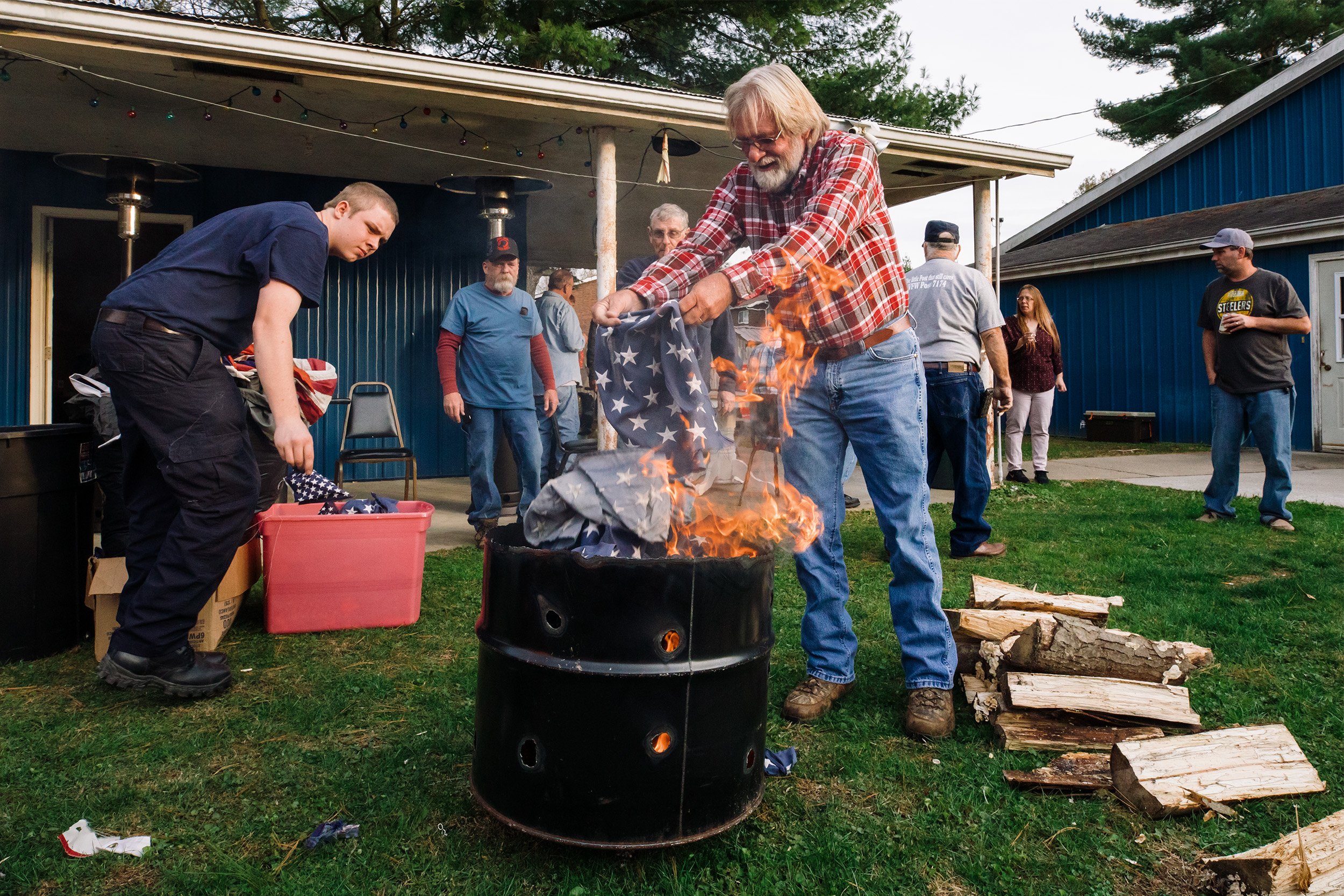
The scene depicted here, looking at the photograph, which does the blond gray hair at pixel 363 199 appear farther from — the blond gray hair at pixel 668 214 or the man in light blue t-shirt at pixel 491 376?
the man in light blue t-shirt at pixel 491 376

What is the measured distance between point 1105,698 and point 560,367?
16.8 ft

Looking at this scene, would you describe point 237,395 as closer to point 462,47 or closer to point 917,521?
point 917,521

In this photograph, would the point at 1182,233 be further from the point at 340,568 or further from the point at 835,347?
the point at 340,568

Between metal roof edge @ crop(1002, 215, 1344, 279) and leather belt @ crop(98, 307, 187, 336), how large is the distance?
36.6 feet

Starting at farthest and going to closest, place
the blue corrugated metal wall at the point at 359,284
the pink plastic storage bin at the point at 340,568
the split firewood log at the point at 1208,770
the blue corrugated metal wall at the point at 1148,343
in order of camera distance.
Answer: the blue corrugated metal wall at the point at 1148,343 → the blue corrugated metal wall at the point at 359,284 → the pink plastic storage bin at the point at 340,568 → the split firewood log at the point at 1208,770

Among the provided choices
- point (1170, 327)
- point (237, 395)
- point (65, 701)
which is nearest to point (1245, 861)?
point (237, 395)

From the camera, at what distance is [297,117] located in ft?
23.2

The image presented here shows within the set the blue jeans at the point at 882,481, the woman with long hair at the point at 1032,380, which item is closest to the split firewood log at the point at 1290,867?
the blue jeans at the point at 882,481

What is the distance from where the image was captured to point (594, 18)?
14.1 meters

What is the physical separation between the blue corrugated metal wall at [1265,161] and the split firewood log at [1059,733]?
1509 cm

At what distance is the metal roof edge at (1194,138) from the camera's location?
13.7 meters

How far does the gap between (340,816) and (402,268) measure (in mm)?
7808

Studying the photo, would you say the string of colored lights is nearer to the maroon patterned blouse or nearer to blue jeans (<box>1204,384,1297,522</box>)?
the maroon patterned blouse

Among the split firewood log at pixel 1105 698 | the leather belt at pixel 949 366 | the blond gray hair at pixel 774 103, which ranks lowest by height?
the split firewood log at pixel 1105 698
